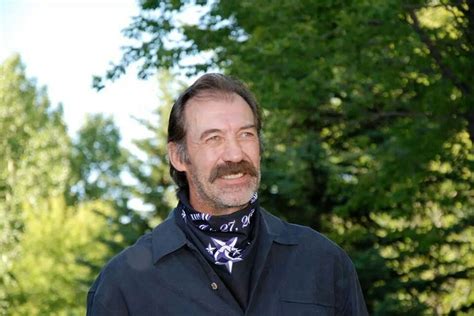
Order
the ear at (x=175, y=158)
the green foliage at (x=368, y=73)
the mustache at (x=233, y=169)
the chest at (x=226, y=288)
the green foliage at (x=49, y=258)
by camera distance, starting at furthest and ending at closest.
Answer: the green foliage at (x=49, y=258) → the green foliage at (x=368, y=73) → the ear at (x=175, y=158) → the mustache at (x=233, y=169) → the chest at (x=226, y=288)

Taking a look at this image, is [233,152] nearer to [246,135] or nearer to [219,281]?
[246,135]

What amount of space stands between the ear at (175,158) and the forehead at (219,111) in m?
0.16

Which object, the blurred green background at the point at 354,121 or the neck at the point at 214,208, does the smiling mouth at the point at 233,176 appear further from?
the blurred green background at the point at 354,121

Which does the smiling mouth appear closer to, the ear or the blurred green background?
the ear

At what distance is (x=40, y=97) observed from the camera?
2336 inches

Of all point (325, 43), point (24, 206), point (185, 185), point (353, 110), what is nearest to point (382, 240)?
point (353, 110)

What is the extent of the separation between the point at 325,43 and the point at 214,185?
435 inches

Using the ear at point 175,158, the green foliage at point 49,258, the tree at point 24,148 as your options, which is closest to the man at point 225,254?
the ear at point 175,158

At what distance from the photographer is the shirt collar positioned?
3.91m

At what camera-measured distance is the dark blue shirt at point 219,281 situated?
12.6 feet

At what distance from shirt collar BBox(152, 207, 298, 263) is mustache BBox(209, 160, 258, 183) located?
0.19 meters

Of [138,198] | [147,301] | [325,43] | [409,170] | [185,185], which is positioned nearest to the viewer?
[147,301]

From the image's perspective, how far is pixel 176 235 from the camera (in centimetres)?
Result: 395

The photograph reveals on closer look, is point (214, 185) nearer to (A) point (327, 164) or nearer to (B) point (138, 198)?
Answer: (A) point (327, 164)
